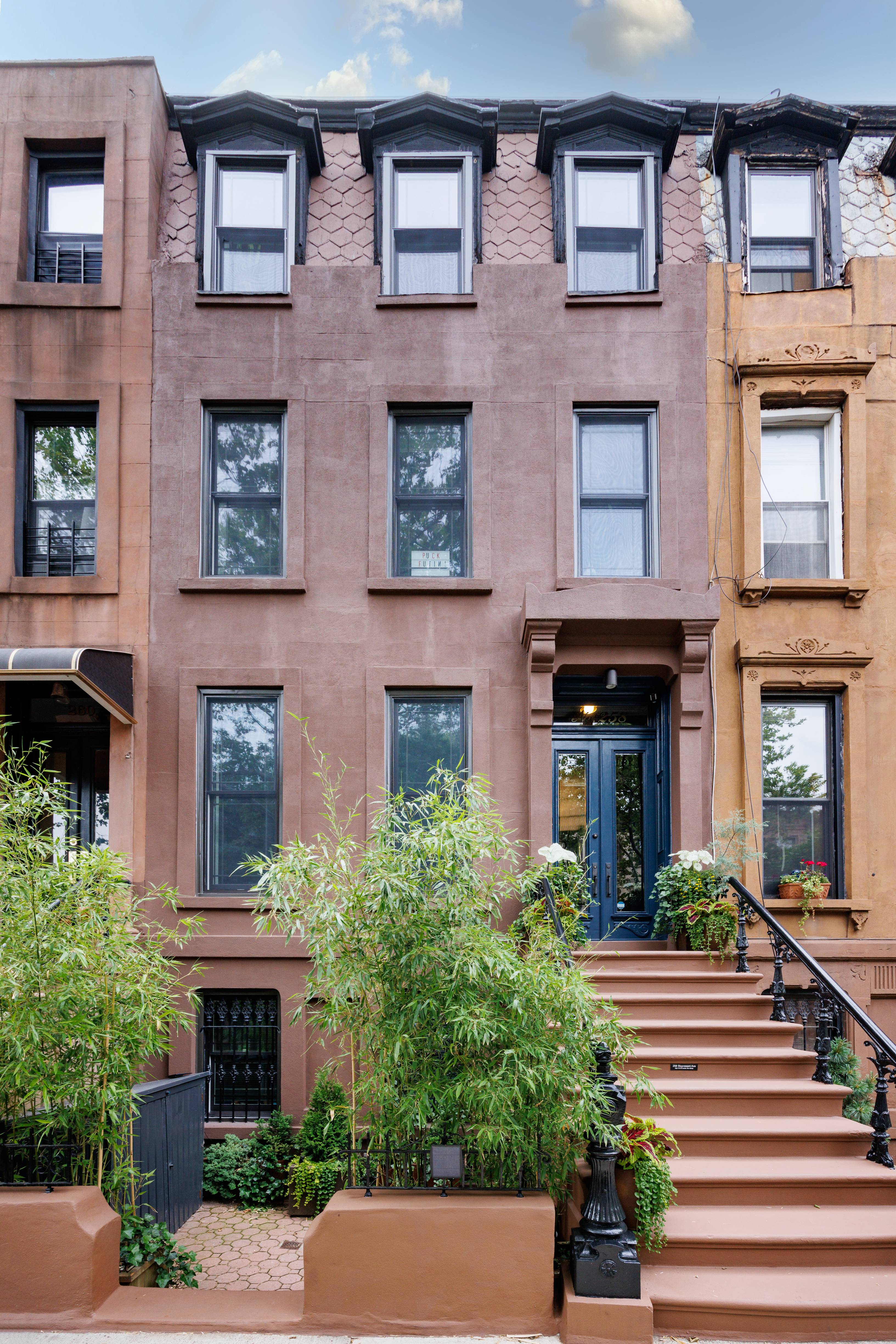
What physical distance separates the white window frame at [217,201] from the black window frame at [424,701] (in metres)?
4.82

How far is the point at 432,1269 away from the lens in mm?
5234

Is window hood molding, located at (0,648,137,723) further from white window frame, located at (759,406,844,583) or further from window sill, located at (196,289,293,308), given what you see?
white window frame, located at (759,406,844,583)

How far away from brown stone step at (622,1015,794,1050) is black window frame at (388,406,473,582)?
5.02 m

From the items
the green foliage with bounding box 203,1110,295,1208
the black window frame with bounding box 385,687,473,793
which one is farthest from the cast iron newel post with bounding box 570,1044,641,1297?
the black window frame with bounding box 385,687,473,793

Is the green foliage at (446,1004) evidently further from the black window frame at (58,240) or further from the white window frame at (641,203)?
the black window frame at (58,240)

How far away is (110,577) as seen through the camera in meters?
9.70

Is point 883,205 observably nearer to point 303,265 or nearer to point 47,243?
point 303,265

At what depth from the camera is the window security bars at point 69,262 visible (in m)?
10.3

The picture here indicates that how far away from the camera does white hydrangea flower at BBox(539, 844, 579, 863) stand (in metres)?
8.62

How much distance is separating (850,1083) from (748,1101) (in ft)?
4.44

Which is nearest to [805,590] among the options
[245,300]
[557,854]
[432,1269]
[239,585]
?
[557,854]

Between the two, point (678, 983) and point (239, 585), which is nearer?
point (678, 983)

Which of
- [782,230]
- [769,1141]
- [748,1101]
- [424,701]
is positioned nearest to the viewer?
[769,1141]

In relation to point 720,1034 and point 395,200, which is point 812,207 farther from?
point 720,1034
